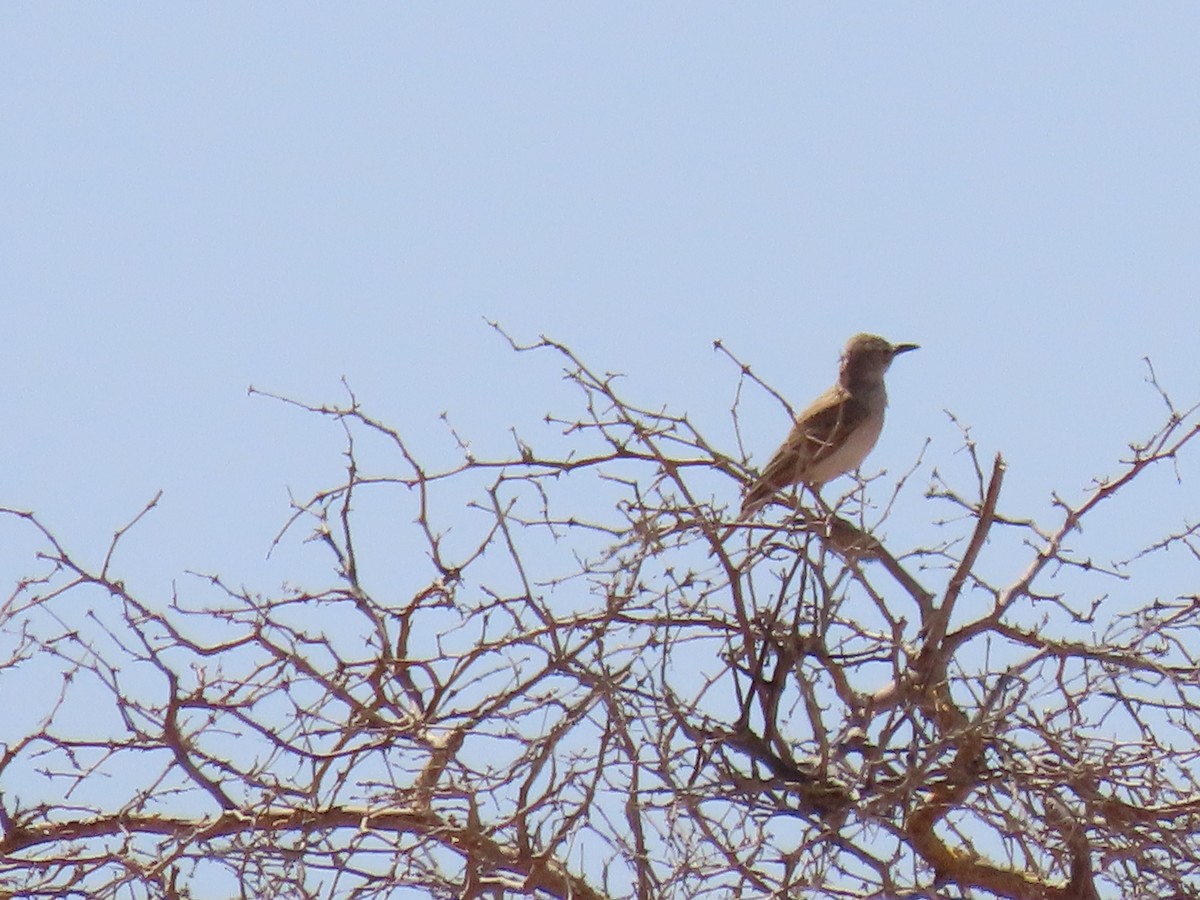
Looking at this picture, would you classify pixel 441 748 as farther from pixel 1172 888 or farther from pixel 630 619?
pixel 1172 888

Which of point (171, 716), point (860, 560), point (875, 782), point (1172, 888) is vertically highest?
point (860, 560)

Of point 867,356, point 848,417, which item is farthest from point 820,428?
point 867,356

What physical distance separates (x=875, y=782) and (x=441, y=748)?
1277 mm

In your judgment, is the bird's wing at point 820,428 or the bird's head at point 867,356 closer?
the bird's wing at point 820,428

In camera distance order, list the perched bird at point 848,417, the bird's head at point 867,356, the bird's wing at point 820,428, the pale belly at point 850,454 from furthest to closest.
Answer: the bird's head at point 867,356 < the pale belly at point 850,454 < the perched bird at point 848,417 < the bird's wing at point 820,428

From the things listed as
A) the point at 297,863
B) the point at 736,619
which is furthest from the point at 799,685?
the point at 297,863

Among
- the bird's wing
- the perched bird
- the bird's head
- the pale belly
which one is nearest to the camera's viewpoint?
the bird's wing

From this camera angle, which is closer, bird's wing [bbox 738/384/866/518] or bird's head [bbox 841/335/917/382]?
bird's wing [bbox 738/384/866/518]

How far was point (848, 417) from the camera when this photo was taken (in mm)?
8320

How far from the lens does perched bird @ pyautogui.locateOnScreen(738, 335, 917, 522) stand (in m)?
7.89

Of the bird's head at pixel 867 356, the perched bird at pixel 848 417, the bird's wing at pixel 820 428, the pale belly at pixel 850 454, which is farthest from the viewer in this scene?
the bird's head at pixel 867 356

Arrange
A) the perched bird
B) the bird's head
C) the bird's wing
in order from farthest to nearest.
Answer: the bird's head < the perched bird < the bird's wing

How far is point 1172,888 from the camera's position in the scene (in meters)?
5.03

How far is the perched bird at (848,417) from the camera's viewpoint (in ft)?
25.9
